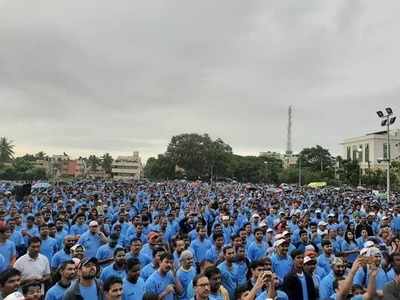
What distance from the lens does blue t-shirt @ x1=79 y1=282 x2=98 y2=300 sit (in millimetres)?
5359

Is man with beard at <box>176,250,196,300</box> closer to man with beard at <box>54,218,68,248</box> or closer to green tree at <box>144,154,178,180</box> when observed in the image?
man with beard at <box>54,218,68,248</box>

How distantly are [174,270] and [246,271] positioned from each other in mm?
1121

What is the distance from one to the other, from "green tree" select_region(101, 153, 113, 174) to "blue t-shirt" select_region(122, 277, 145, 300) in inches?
5549

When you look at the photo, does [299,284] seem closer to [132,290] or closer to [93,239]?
[132,290]

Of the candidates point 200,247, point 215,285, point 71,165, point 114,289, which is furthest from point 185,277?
point 71,165

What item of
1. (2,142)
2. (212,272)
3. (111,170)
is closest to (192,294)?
(212,272)

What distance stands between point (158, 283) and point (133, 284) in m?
0.33

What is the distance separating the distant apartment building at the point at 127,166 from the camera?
152m

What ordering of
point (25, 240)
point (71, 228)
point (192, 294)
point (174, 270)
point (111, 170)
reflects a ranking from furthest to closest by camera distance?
point (111, 170) → point (71, 228) → point (25, 240) → point (174, 270) → point (192, 294)

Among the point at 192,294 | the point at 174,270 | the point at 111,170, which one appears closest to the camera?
the point at 192,294

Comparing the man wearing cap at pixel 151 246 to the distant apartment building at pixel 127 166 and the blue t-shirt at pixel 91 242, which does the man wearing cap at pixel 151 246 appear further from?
the distant apartment building at pixel 127 166

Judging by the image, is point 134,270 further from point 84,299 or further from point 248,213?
point 248,213

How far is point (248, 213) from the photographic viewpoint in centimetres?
1745

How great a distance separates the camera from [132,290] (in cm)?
585
